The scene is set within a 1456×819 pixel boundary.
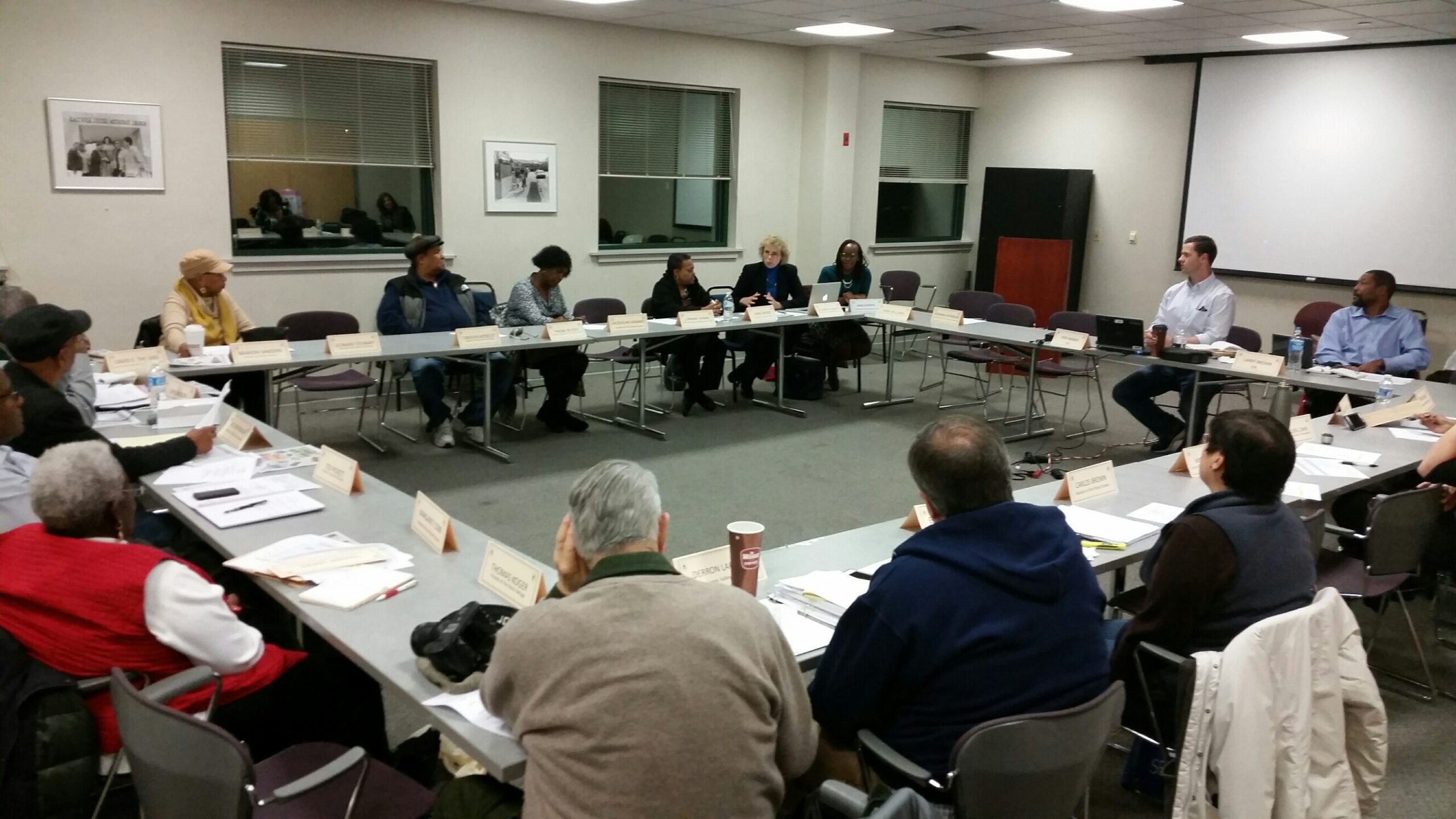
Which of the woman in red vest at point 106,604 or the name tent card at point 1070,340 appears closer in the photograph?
the woman in red vest at point 106,604

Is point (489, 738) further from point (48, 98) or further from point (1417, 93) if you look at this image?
point (1417, 93)

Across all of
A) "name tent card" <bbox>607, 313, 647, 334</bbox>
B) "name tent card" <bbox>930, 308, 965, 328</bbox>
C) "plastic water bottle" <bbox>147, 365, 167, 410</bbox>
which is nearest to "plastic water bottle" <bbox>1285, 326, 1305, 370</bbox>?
"name tent card" <bbox>930, 308, 965, 328</bbox>

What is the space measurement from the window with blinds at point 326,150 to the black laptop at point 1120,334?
176 inches

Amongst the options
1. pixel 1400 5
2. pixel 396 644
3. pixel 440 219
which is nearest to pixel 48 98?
pixel 440 219

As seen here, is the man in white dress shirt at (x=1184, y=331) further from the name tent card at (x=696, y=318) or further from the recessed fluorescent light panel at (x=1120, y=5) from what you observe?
→ the name tent card at (x=696, y=318)

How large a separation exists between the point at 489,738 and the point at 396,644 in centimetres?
43

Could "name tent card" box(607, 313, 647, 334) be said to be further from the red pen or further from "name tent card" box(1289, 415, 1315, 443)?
the red pen

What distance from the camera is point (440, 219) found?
723 cm

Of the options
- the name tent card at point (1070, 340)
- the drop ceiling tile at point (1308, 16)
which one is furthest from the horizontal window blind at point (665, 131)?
the drop ceiling tile at point (1308, 16)

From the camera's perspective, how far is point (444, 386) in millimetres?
6090

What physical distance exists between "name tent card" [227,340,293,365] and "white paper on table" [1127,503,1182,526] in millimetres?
3742

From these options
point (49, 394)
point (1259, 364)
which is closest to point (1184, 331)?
point (1259, 364)

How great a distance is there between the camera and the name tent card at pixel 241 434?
3395mm

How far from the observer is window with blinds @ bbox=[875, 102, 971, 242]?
33.0ft
